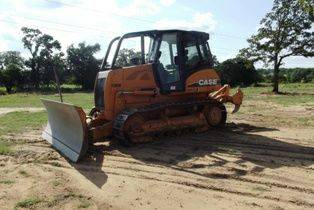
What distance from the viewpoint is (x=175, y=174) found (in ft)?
25.6

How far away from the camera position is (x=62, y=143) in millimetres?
10391

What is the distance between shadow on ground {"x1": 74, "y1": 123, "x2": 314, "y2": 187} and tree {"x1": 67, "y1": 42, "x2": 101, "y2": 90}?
45652mm

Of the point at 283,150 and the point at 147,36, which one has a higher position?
the point at 147,36

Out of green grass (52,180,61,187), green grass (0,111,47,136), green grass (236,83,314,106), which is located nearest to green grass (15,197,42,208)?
green grass (52,180,61,187)

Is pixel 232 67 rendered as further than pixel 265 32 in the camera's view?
Yes

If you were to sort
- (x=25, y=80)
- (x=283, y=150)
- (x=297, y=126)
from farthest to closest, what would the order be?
1. (x=25, y=80)
2. (x=297, y=126)
3. (x=283, y=150)

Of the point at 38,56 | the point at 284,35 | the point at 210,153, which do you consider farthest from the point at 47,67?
the point at 210,153

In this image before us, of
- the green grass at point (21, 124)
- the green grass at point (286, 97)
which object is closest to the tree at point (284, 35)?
the green grass at point (286, 97)

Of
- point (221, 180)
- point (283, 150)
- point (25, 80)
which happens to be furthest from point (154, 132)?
point (25, 80)

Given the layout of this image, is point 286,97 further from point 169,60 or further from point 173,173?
point 173,173

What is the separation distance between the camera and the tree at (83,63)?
56.3 metres

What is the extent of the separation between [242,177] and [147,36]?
4863mm

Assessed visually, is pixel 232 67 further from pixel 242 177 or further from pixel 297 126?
pixel 242 177

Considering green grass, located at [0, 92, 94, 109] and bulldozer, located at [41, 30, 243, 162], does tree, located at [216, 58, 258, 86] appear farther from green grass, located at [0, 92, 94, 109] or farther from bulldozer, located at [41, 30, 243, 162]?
bulldozer, located at [41, 30, 243, 162]
